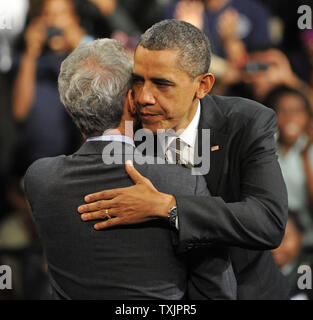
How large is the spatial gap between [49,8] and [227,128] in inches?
72.8

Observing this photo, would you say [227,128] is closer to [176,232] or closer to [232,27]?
[176,232]

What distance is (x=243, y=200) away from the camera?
1.29 meters

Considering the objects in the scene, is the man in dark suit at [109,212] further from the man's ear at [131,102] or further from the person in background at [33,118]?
the person in background at [33,118]

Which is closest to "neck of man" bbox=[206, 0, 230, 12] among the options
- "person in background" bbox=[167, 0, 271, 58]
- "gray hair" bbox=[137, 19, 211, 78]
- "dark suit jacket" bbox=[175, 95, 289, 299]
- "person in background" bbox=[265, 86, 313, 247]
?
"person in background" bbox=[167, 0, 271, 58]

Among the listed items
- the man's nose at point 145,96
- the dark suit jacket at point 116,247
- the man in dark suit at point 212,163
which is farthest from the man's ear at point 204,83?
the dark suit jacket at point 116,247

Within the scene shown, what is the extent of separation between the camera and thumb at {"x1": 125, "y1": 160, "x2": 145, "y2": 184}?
115 cm

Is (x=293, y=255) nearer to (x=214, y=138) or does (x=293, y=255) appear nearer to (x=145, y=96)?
(x=214, y=138)

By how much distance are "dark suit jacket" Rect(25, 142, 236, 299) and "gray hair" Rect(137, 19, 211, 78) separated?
28 cm

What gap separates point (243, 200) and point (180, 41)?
0.42 meters

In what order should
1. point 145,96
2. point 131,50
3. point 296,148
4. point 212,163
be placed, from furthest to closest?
1. point 296,148
2. point 131,50
3. point 212,163
4. point 145,96

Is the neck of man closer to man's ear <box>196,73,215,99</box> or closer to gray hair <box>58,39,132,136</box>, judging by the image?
man's ear <box>196,73,215,99</box>

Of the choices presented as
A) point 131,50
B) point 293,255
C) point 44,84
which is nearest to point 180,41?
point 131,50

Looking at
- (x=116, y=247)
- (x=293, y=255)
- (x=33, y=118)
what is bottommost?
(x=293, y=255)

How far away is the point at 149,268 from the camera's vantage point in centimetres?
119
